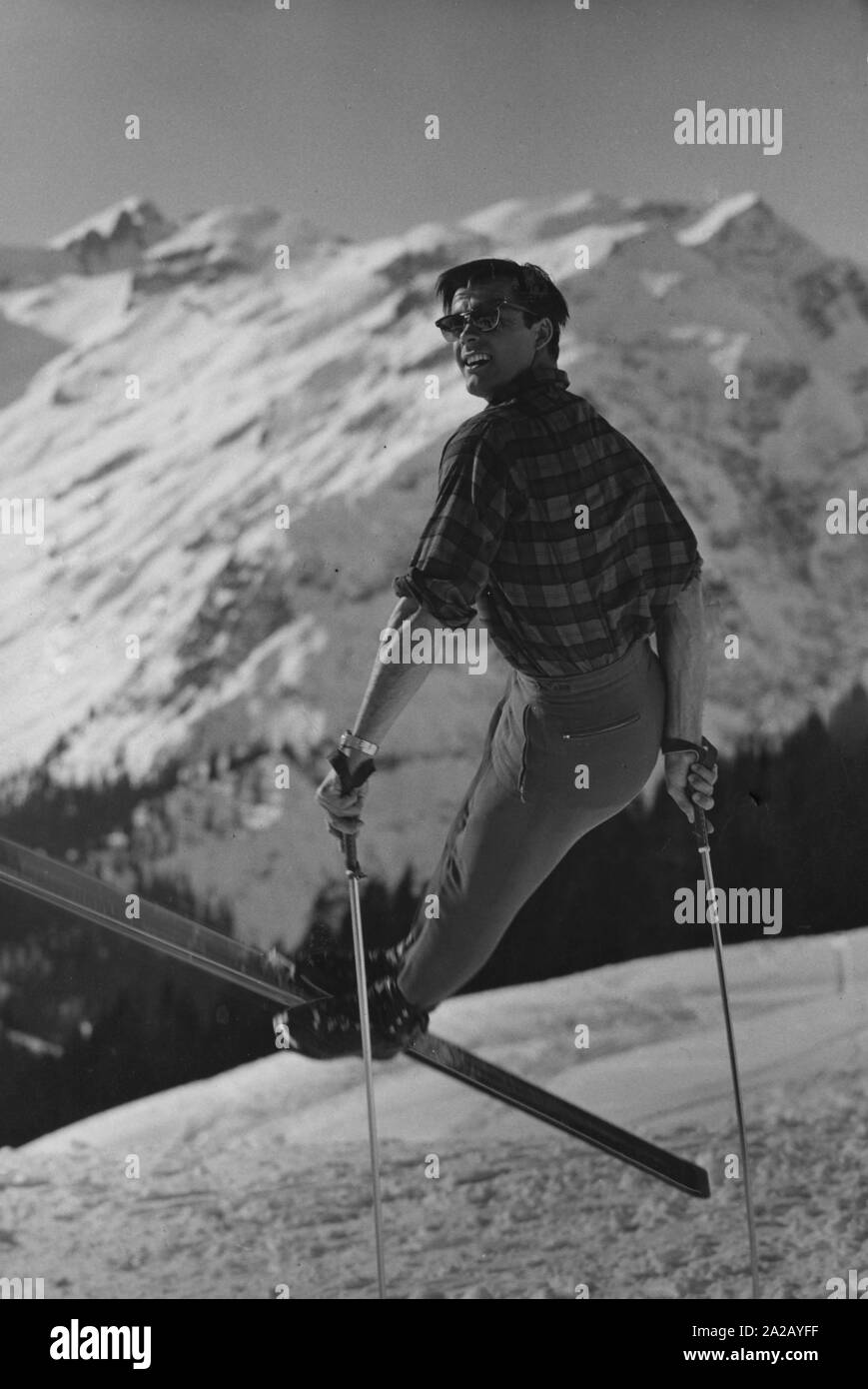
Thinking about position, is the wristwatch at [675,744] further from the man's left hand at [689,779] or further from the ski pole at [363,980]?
the ski pole at [363,980]

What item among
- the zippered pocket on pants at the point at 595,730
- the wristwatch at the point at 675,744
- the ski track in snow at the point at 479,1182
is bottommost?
the ski track in snow at the point at 479,1182

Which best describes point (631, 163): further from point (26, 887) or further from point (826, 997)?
point (26, 887)

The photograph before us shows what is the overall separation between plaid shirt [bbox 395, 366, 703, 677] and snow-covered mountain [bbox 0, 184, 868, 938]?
0.17 meters

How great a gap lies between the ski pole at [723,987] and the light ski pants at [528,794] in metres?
0.14

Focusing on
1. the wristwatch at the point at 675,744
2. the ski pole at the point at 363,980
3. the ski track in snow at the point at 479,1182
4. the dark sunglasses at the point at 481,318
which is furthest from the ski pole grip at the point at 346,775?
the dark sunglasses at the point at 481,318

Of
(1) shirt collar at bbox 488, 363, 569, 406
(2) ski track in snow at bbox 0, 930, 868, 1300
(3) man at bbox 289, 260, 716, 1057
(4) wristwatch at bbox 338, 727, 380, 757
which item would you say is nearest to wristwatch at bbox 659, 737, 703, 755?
(3) man at bbox 289, 260, 716, 1057

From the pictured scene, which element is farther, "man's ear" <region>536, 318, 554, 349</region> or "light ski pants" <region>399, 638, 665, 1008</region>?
"man's ear" <region>536, 318, 554, 349</region>

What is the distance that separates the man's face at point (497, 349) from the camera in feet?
9.77

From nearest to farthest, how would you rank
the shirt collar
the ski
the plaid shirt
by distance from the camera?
1. the plaid shirt
2. the shirt collar
3. the ski

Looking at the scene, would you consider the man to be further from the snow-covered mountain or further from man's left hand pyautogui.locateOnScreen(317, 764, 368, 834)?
the snow-covered mountain

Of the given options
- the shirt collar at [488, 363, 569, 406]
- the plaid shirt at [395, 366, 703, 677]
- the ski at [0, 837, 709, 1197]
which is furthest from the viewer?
the ski at [0, 837, 709, 1197]

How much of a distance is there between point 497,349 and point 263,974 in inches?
58.2

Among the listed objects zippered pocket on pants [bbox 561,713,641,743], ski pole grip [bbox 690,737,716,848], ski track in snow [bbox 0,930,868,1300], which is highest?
zippered pocket on pants [bbox 561,713,641,743]

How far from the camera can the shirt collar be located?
297 cm
